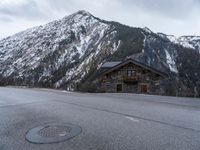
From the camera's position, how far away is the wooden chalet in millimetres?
22953

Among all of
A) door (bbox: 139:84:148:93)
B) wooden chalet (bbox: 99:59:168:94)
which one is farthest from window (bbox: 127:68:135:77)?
door (bbox: 139:84:148:93)

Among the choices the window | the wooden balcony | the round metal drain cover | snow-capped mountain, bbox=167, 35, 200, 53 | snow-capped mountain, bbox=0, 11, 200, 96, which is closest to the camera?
the round metal drain cover

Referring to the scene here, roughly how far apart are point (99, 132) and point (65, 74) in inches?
3235

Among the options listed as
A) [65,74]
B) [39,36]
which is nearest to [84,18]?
[39,36]

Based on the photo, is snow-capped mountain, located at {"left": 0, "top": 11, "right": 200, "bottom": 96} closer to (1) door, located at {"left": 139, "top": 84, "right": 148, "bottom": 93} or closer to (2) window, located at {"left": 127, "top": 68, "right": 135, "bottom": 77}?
(2) window, located at {"left": 127, "top": 68, "right": 135, "bottom": 77}

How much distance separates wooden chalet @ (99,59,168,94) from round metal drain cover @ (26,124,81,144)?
1734cm

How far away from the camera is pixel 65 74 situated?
3406 inches

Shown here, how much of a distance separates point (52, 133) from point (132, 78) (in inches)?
733

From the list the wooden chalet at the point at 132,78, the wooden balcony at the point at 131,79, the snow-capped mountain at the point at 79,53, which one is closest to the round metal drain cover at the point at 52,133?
the wooden chalet at the point at 132,78

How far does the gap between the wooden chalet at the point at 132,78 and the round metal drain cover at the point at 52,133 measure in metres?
17.3

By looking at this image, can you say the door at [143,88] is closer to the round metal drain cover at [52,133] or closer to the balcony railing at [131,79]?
the balcony railing at [131,79]

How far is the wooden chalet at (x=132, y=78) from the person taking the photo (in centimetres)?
2295

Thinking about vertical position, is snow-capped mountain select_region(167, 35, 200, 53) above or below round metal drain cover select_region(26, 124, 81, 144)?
above

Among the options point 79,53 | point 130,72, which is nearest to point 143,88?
point 130,72
